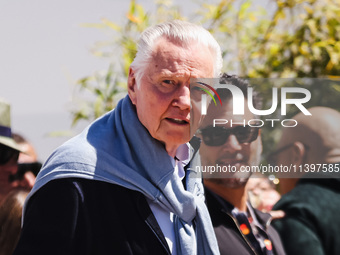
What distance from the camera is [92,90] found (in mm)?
4348

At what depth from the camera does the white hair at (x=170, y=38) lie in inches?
77.5

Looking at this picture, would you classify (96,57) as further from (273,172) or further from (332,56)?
(273,172)

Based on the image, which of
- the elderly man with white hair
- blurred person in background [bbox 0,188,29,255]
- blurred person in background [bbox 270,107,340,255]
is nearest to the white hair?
the elderly man with white hair

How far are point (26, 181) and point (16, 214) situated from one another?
1.42 ft

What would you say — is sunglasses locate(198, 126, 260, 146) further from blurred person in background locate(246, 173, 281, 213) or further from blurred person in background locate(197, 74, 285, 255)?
blurred person in background locate(246, 173, 281, 213)

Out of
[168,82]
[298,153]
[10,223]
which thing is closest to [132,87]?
[168,82]

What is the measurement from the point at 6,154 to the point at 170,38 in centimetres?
131

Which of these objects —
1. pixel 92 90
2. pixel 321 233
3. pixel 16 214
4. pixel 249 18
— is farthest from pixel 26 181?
pixel 249 18

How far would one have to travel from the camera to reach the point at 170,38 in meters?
1.97

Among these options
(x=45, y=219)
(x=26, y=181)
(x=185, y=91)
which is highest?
(x=185, y=91)

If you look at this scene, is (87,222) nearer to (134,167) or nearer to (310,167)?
(134,167)

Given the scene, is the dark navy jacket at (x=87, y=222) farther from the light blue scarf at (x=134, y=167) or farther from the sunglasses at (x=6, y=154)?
the sunglasses at (x=6, y=154)

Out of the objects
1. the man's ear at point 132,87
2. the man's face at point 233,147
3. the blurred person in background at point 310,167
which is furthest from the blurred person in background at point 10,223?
the blurred person in background at point 310,167

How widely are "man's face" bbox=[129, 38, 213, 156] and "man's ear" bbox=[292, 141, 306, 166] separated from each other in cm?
36
